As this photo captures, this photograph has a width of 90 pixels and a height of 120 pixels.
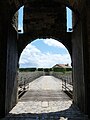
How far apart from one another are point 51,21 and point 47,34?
100 cm

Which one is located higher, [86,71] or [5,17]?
[5,17]

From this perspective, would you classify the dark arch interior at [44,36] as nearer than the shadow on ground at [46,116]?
No

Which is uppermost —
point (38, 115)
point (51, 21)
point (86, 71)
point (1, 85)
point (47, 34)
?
point (51, 21)

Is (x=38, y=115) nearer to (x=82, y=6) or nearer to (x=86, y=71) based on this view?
(x=86, y=71)

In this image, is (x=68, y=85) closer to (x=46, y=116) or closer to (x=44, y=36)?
(x=44, y=36)

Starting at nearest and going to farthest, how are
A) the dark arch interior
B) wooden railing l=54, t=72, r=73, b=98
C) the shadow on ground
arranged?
1. the shadow on ground
2. the dark arch interior
3. wooden railing l=54, t=72, r=73, b=98

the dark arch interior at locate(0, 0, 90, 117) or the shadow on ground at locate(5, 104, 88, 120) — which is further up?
the dark arch interior at locate(0, 0, 90, 117)

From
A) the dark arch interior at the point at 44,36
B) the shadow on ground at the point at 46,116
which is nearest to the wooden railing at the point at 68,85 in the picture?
the dark arch interior at the point at 44,36

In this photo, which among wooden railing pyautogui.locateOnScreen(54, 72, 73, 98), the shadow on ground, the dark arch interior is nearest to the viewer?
the shadow on ground

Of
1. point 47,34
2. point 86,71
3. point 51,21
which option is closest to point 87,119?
point 86,71

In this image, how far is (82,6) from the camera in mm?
6988

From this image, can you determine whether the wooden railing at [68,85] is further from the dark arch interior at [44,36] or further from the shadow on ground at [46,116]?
the shadow on ground at [46,116]

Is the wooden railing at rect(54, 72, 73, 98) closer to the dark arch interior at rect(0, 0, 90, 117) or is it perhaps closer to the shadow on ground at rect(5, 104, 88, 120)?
the dark arch interior at rect(0, 0, 90, 117)

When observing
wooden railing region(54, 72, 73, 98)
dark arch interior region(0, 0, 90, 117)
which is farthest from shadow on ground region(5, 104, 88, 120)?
wooden railing region(54, 72, 73, 98)
